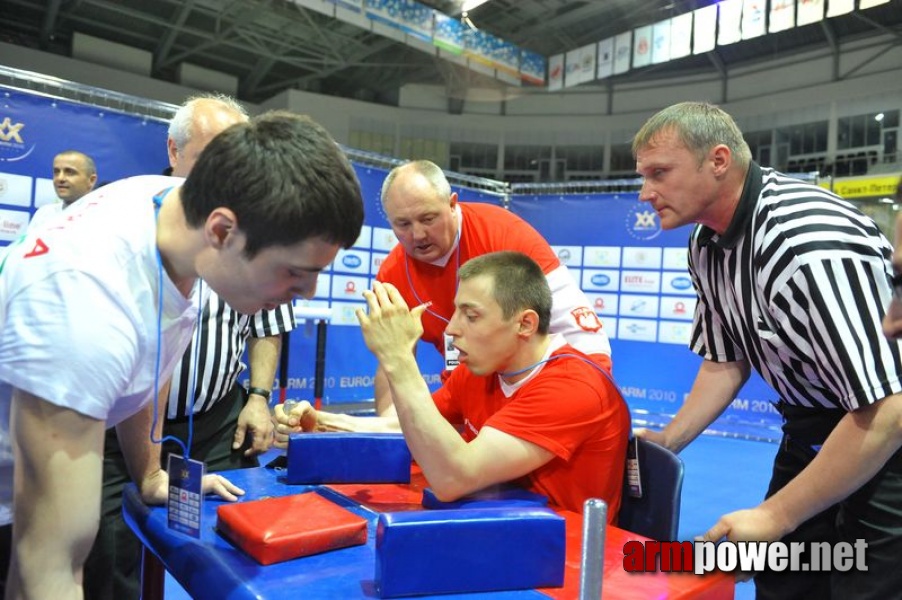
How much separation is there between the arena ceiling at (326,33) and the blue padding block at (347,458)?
10835 millimetres

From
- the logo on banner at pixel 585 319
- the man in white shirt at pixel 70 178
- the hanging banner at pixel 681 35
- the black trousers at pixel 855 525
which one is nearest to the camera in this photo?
the black trousers at pixel 855 525

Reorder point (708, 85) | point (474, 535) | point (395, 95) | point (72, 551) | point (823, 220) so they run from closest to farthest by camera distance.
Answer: point (72, 551) < point (474, 535) < point (823, 220) < point (708, 85) < point (395, 95)

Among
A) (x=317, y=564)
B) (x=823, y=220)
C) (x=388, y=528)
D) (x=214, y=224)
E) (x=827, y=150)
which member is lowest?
(x=317, y=564)

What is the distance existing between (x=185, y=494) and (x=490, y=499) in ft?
2.15

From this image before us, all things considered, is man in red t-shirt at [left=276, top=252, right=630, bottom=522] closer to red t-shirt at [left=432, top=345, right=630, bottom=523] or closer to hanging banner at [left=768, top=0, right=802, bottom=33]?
red t-shirt at [left=432, top=345, right=630, bottom=523]

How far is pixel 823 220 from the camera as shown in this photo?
1.41 meters

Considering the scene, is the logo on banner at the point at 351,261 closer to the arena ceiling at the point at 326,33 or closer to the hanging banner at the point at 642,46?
the arena ceiling at the point at 326,33

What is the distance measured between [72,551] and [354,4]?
953cm

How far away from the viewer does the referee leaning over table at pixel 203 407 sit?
190 cm

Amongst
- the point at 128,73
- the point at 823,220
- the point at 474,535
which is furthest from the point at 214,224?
the point at 128,73

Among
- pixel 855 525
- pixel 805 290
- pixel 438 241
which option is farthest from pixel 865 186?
pixel 805 290

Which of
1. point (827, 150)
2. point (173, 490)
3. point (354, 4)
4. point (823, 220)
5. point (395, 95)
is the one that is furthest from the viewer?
point (395, 95)

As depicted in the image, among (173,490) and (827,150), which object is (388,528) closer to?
(173,490)

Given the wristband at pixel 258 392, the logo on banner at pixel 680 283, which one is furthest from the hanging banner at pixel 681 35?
the wristband at pixel 258 392
